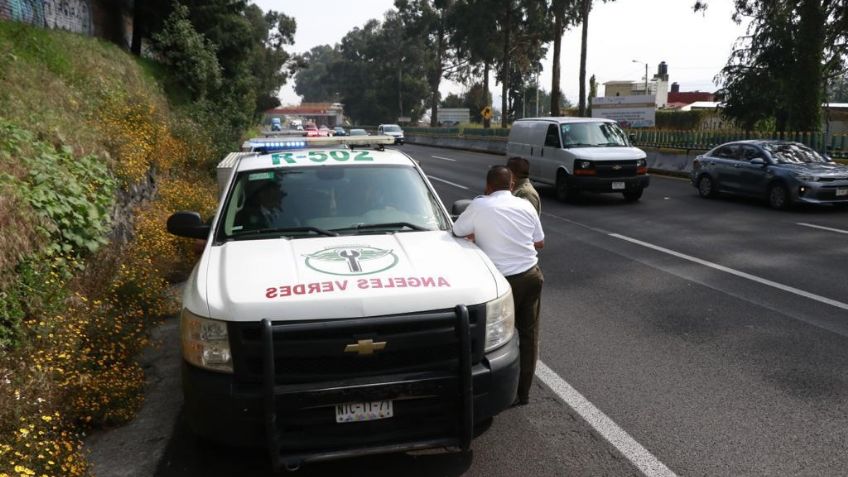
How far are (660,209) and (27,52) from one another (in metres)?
13.4

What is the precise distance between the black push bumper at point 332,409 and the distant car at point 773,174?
44.7ft

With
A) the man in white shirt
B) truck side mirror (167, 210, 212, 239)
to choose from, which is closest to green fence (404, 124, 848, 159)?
the man in white shirt

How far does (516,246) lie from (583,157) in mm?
12536

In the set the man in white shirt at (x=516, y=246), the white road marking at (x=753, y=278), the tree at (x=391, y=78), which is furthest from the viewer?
the tree at (x=391, y=78)

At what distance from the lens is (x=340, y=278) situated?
4.09 meters

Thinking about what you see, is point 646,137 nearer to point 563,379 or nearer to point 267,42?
point 563,379

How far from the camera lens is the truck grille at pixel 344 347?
149 inches

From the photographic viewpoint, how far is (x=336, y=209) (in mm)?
5434

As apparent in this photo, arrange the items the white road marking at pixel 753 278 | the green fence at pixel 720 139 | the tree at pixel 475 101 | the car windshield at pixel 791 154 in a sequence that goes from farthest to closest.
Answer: the tree at pixel 475 101, the green fence at pixel 720 139, the car windshield at pixel 791 154, the white road marking at pixel 753 278

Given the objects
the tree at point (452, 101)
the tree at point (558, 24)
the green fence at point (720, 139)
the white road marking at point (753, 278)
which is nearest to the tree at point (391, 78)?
the tree at point (452, 101)

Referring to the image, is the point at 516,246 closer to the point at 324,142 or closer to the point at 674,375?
the point at 674,375

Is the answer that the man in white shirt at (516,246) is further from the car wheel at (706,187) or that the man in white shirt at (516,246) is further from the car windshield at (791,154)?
the car wheel at (706,187)

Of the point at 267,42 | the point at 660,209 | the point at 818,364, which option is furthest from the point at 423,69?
the point at 818,364

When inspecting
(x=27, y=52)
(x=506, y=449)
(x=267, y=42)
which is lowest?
(x=506, y=449)
